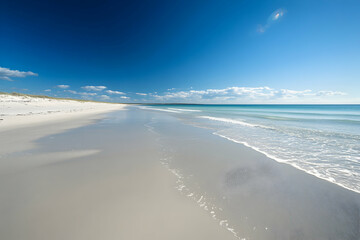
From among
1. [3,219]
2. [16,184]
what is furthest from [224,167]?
[16,184]

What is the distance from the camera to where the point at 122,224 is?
1.97 m

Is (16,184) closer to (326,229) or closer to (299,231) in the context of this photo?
(299,231)

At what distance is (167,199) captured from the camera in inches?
100

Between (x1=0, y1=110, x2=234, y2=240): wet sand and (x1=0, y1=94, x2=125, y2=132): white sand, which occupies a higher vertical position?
(x1=0, y1=94, x2=125, y2=132): white sand

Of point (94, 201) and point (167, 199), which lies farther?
point (167, 199)

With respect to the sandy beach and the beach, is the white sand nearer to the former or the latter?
the sandy beach

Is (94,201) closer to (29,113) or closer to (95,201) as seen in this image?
(95,201)

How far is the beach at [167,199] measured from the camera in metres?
1.91

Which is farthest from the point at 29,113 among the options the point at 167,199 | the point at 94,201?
the point at 167,199

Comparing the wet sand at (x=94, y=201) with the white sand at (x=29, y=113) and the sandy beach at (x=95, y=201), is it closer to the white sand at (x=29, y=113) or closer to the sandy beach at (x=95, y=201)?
the sandy beach at (x=95, y=201)

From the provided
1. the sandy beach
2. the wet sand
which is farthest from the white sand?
the sandy beach

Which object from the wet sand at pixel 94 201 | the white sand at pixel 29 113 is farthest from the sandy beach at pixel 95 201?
the white sand at pixel 29 113

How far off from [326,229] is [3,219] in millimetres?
4683

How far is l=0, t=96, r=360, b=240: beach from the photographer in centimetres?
191
